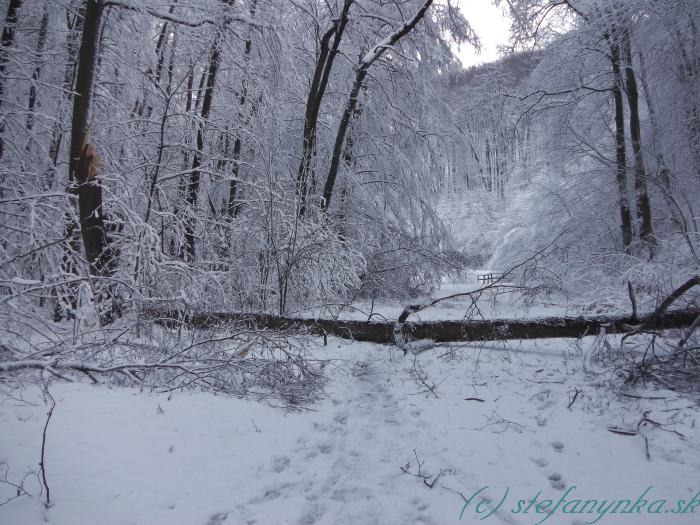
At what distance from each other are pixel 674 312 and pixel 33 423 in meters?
6.55

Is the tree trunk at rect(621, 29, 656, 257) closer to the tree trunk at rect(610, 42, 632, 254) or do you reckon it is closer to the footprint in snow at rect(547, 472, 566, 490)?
the tree trunk at rect(610, 42, 632, 254)

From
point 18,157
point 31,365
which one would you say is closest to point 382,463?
point 31,365

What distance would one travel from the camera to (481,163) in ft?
38.4

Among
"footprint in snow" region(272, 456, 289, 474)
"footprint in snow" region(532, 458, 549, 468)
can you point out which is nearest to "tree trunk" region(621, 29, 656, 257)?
"footprint in snow" region(532, 458, 549, 468)

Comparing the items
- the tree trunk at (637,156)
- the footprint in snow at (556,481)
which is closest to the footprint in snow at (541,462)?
the footprint in snow at (556,481)

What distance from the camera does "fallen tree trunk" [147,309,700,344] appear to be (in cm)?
466

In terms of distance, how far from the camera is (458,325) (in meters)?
5.90

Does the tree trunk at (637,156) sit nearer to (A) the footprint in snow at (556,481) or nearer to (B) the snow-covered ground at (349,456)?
(B) the snow-covered ground at (349,456)

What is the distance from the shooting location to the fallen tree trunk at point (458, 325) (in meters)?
4.66

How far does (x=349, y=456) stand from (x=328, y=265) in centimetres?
415

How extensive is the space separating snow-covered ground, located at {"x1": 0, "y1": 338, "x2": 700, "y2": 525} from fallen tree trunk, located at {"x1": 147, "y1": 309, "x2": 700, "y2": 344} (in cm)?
118

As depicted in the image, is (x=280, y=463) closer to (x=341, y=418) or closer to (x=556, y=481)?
(x=341, y=418)

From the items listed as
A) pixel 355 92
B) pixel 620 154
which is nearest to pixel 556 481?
pixel 355 92

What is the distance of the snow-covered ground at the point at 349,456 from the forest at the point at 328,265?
0.08ft
